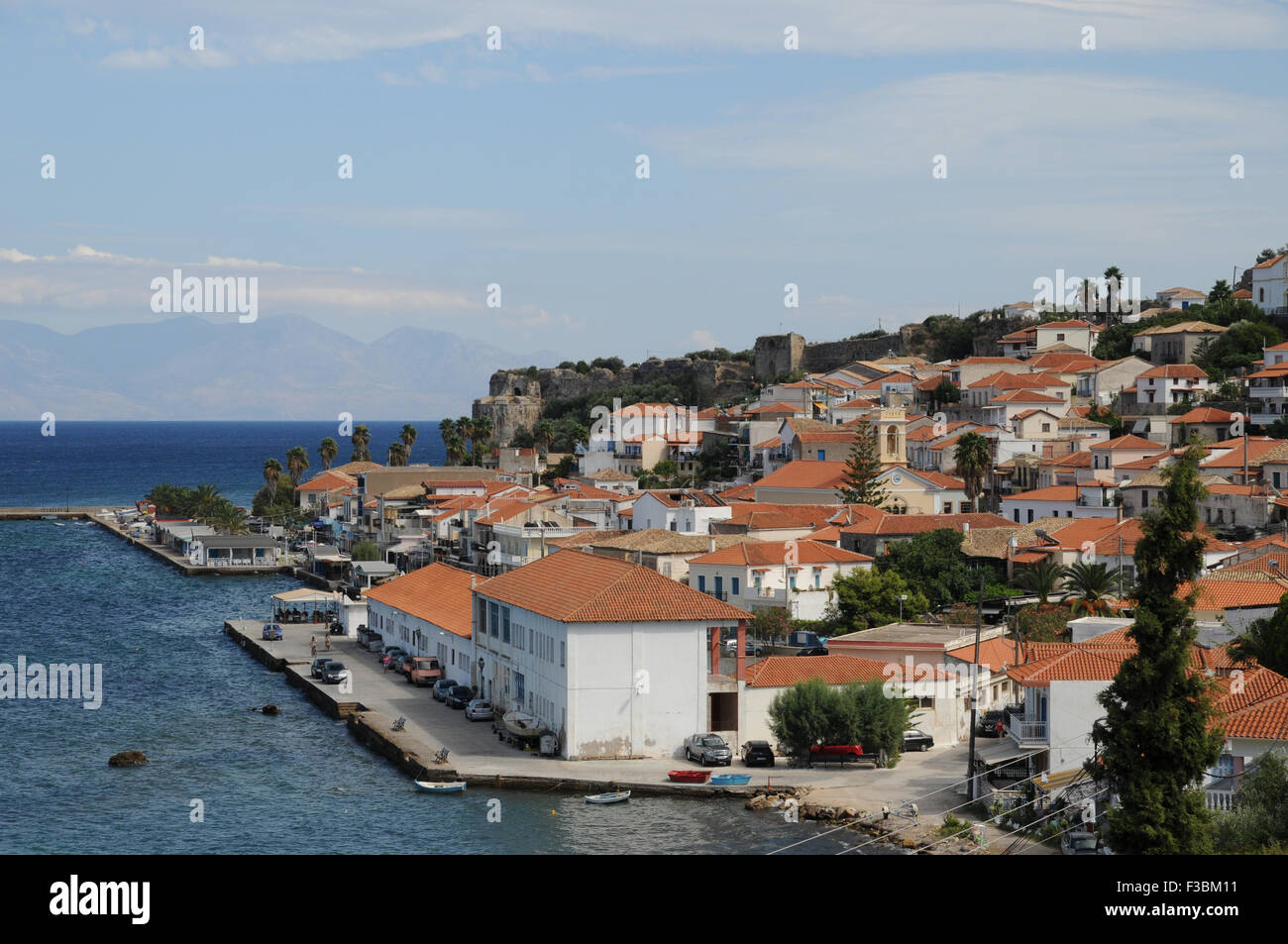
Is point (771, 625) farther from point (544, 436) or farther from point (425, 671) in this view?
point (544, 436)

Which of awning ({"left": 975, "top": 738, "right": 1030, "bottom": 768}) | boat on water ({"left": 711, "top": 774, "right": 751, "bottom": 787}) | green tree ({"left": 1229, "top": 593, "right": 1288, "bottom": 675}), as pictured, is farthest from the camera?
boat on water ({"left": 711, "top": 774, "right": 751, "bottom": 787})

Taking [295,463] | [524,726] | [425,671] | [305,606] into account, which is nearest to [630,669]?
[524,726]

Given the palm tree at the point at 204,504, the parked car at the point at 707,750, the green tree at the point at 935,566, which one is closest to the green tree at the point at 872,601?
the green tree at the point at 935,566

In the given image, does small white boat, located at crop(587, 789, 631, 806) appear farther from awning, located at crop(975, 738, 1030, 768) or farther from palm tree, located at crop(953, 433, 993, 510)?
palm tree, located at crop(953, 433, 993, 510)

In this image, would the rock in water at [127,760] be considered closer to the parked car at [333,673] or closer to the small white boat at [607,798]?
the parked car at [333,673]

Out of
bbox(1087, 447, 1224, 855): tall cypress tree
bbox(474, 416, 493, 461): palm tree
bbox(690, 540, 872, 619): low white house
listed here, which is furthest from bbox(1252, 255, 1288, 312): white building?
bbox(1087, 447, 1224, 855): tall cypress tree

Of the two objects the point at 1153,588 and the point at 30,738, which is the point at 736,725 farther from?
the point at 30,738

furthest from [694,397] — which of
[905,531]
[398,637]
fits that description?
[398,637]
